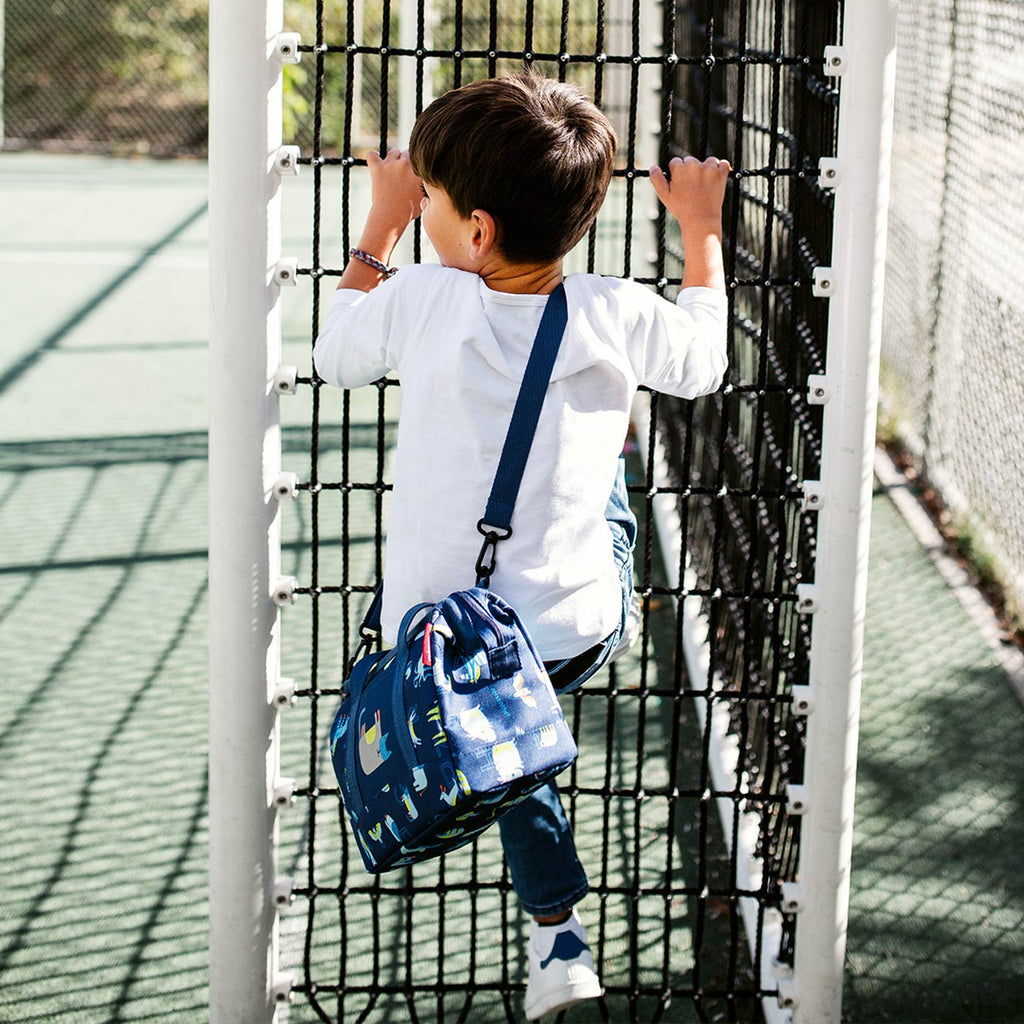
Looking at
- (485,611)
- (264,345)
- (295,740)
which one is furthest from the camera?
(295,740)

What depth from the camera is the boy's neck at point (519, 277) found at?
1871mm

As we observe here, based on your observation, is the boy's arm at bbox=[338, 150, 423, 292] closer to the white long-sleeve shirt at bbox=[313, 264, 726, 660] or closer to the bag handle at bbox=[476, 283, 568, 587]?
the white long-sleeve shirt at bbox=[313, 264, 726, 660]

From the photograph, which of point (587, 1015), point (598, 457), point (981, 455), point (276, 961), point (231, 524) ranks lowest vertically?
point (587, 1015)

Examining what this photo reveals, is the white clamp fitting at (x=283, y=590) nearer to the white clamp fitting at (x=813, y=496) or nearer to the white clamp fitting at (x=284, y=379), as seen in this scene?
the white clamp fitting at (x=284, y=379)

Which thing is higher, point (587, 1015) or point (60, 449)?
point (60, 449)

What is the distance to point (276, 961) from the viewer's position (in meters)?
2.42

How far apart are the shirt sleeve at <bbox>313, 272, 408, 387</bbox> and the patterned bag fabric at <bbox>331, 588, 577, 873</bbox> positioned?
13.2 inches

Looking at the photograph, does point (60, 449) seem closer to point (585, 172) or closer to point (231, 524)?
point (231, 524)

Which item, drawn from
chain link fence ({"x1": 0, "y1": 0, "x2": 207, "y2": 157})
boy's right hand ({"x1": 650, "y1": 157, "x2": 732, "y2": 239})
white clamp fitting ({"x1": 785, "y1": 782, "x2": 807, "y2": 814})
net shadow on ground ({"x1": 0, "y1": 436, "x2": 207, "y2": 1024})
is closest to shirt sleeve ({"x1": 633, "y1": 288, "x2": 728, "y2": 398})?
boy's right hand ({"x1": 650, "y1": 157, "x2": 732, "y2": 239})

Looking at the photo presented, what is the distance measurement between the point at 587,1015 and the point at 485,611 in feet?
3.75

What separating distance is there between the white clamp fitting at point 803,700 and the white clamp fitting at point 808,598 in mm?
130

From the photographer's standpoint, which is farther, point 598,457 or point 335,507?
point 335,507

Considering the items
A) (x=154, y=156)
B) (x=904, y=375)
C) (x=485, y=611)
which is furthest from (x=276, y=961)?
(x=154, y=156)

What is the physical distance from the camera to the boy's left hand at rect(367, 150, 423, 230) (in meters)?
2.06
